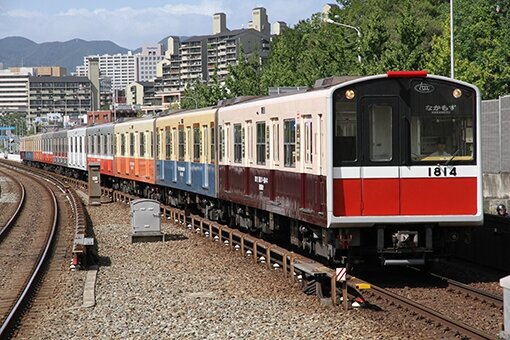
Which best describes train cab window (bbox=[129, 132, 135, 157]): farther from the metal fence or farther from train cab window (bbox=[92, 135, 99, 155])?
the metal fence

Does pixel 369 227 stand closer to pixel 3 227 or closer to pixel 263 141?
pixel 263 141

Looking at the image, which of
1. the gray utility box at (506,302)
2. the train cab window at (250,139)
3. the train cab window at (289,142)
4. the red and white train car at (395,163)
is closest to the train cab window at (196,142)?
the train cab window at (250,139)

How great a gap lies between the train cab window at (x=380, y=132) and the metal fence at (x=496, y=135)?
336 inches

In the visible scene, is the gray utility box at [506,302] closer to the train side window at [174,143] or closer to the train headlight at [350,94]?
the train headlight at [350,94]

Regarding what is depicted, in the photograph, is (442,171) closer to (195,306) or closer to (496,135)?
(195,306)

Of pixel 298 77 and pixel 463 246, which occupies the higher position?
pixel 298 77

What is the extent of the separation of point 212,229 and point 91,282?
7.68 meters

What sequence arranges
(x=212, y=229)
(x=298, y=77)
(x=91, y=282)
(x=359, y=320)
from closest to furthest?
(x=359, y=320) → (x=91, y=282) → (x=212, y=229) → (x=298, y=77)

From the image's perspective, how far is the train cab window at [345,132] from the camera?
1388 centimetres

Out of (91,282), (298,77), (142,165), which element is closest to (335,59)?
(298,77)

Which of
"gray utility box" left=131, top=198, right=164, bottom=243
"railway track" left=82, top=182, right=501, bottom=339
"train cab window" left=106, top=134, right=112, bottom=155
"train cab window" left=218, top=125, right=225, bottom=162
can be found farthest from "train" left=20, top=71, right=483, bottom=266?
"train cab window" left=106, top=134, right=112, bottom=155

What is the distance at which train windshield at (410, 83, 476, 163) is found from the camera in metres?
14.1

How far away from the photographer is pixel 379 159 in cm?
1401

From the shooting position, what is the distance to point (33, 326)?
12.0 meters
